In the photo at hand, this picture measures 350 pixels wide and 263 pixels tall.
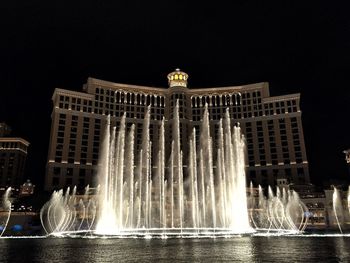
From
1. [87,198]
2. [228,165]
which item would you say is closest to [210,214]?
[228,165]

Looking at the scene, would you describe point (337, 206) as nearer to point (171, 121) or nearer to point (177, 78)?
point (171, 121)

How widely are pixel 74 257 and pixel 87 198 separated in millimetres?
64531

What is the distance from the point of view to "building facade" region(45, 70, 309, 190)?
109 meters

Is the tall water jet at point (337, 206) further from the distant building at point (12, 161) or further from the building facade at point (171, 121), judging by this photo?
the distant building at point (12, 161)

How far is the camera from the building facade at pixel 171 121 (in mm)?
108650

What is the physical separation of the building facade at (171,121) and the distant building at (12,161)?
1825 inches

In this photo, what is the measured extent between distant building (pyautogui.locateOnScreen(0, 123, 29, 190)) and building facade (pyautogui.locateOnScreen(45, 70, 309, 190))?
4636cm

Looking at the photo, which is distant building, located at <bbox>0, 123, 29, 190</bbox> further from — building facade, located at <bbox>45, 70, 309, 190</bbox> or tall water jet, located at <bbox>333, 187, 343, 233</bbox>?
tall water jet, located at <bbox>333, 187, 343, 233</bbox>

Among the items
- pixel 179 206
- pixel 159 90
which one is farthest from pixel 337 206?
pixel 159 90

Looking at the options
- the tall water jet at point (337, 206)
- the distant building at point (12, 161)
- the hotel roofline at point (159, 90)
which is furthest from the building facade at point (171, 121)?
the distant building at point (12, 161)

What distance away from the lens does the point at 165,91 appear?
126062 millimetres

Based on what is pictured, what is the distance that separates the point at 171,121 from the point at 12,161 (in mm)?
79382

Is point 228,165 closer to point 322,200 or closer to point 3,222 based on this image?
point 322,200

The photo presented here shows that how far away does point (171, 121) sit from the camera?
119000 millimetres
